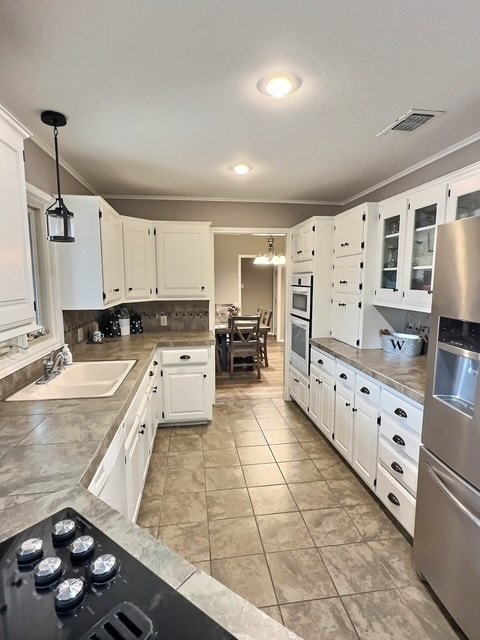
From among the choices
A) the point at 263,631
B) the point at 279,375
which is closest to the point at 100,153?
the point at 263,631

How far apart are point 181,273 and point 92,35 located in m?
2.47

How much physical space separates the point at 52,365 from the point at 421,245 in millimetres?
2616

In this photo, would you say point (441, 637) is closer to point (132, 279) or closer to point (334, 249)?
point (334, 249)

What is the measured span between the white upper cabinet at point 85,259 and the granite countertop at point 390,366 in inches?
76.9

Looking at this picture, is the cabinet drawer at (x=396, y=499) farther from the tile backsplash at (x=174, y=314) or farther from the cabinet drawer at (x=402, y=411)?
the tile backsplash at (x=174, y=314)

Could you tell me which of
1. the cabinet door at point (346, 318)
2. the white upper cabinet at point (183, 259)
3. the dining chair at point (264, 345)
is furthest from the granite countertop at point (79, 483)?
the dining chair at point (264, 345)

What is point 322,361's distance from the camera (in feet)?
10.5

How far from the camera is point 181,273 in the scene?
3.71m

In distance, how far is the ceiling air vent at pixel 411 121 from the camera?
74.5 inches

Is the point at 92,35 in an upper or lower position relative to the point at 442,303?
upper

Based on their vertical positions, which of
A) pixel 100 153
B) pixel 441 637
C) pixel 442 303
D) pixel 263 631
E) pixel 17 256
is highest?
pixel 100 153

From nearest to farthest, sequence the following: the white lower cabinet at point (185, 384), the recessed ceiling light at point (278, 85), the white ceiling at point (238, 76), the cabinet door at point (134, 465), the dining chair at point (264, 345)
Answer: the white ceiling at point (238, 76)
the recessed ceiling light at point (278, 85)
the cabinet door at point (134, 465)
the white lower cabinet at point (185, 384)
the dining chair at point (264, 345)

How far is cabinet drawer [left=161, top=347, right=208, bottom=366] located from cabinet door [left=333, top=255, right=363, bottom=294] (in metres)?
1.46

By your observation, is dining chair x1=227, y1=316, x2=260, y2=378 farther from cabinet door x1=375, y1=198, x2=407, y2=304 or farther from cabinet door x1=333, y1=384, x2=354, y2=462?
cabinet door x1=375, y1=198, x2=407, y2=304
